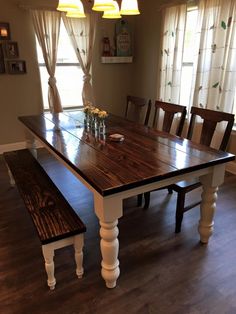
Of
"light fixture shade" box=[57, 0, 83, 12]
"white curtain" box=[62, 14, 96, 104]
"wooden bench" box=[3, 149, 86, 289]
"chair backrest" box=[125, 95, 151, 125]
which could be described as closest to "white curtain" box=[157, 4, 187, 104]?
"chair backrest" box=[125, 95, 151, 125]

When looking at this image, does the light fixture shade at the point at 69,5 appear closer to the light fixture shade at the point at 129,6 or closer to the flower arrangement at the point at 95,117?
the light fixture shade at the point at 129,6

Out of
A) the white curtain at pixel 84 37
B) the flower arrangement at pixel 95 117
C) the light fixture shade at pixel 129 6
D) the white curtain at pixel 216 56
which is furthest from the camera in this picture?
the white curtain at pixel 84 37

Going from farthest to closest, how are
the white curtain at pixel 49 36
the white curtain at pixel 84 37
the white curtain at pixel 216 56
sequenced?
the white curtain at pixel 84 37 < the white curtain at pixel 49 36 < the white curtain at pixel 216 56

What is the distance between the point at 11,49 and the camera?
12.5ft

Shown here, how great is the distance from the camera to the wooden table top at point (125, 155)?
1553mm

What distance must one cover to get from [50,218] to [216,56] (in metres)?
2.79

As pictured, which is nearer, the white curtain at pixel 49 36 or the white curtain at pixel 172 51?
the white curtain at pixel 172 51

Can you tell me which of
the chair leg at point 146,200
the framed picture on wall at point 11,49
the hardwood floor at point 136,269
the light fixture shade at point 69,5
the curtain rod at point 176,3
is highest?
the curtain rod at point 176,3

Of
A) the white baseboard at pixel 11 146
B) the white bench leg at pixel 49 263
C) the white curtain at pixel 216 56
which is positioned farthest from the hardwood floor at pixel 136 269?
the white baseboard at pixel 11 146

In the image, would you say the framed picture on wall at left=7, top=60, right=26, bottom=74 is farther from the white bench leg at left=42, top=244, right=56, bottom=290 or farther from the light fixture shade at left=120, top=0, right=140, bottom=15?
the white bench leg at left=42, top=244, right=56, bottom=290

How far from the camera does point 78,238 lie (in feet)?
5.65

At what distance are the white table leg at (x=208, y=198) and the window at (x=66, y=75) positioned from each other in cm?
322

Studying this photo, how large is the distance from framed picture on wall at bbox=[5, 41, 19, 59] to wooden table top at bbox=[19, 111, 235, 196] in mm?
1737

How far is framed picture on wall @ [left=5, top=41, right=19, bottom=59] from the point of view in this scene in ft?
12.4
